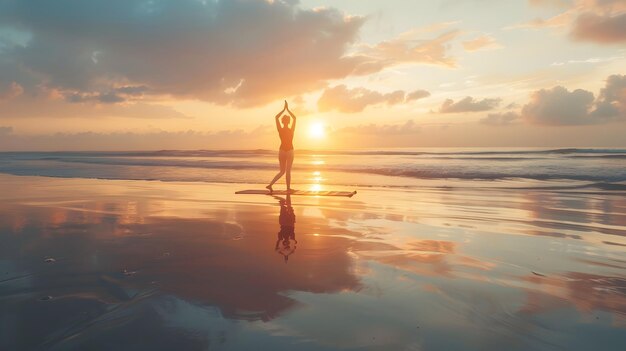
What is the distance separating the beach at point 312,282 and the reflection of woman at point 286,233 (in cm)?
9

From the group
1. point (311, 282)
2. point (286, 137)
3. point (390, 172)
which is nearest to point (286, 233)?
point (311, 282)

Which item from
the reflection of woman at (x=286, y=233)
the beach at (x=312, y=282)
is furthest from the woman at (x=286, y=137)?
the beach at (x=312, y=282)

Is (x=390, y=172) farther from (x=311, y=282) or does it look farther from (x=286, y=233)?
(x=311, y=282)

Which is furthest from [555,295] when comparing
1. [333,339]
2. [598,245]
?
[598,245]

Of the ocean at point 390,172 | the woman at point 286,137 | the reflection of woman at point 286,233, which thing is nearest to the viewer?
the reflection of woman at point 286,233

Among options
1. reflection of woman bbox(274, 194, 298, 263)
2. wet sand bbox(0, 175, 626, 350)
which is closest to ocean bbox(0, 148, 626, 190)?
reflection of woman bbox(274, 194, 298, 263)

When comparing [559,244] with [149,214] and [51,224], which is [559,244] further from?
[51,224]

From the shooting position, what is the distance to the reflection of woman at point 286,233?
271 inches

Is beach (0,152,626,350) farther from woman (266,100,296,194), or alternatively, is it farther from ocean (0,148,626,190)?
ocean (0,148,626,190)

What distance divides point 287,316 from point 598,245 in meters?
6.70

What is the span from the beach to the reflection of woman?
0.31ft

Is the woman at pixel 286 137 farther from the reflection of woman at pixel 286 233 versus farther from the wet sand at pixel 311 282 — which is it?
the wet sand at pixel 311 282

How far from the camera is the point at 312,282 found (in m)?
5.19

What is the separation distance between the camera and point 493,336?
12.2 ft
